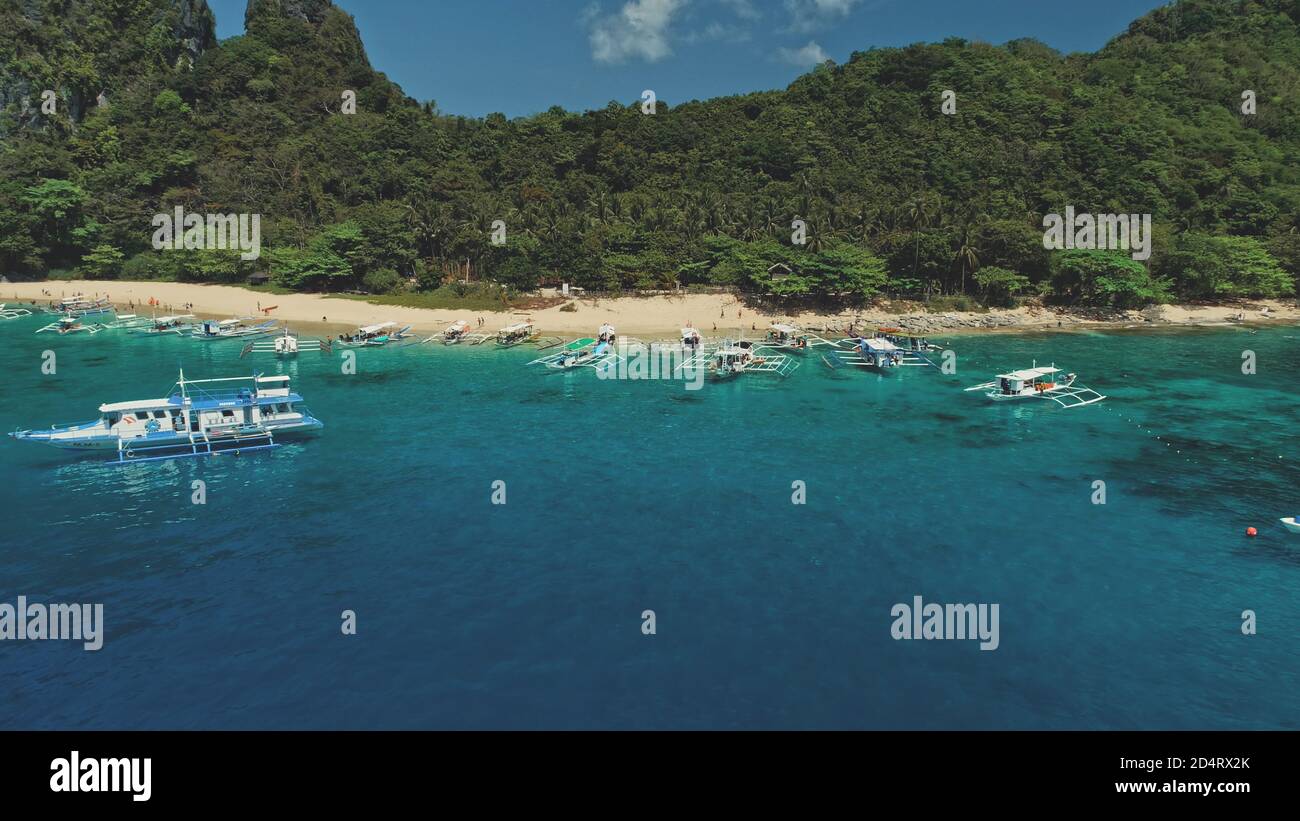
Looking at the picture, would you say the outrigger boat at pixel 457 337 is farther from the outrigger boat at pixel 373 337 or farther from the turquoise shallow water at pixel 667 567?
the turquoise shallow water at pixel 667 567

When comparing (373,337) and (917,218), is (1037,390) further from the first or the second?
(373,337)

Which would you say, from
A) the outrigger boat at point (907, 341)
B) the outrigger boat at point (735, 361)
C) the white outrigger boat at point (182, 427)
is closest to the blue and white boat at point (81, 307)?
the white outrigger boat at point (182, 427)

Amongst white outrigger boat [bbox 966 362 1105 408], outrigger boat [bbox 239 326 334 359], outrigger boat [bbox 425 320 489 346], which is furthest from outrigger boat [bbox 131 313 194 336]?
white outrigger boat [bbox 966 362 1105 408]

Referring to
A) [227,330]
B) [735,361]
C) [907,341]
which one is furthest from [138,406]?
[907,341]

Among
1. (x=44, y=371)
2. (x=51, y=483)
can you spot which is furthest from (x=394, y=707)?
(x=44, y=371)
